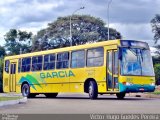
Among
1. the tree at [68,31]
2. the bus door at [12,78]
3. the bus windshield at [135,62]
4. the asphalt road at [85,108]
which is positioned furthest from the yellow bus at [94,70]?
the tree at [68,31]

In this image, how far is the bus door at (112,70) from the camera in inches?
894

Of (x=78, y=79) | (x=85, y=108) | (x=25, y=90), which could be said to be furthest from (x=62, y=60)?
(x=85, y=108)

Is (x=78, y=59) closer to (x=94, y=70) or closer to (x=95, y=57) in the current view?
(x=95, y=57)

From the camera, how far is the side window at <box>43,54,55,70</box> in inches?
1093

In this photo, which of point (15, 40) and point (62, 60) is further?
point (15, 40)

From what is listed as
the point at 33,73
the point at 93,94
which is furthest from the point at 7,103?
the point at 33,73

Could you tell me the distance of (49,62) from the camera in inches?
1109

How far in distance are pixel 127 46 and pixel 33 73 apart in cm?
852

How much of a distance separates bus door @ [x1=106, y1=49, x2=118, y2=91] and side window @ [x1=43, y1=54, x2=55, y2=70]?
214 inches

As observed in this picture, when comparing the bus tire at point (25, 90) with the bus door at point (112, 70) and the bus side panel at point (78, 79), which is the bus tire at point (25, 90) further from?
the bus door at point (112, 70)

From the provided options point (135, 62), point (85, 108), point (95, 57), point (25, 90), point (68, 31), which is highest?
point (68, 31)

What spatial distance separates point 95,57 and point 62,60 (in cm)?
335

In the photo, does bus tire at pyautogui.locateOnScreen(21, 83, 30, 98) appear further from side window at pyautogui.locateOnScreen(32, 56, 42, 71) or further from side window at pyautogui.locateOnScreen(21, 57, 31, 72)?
side window at pyautogui.locateOnScreen(32, 56, 42, 71)

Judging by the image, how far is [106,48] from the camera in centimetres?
2341
